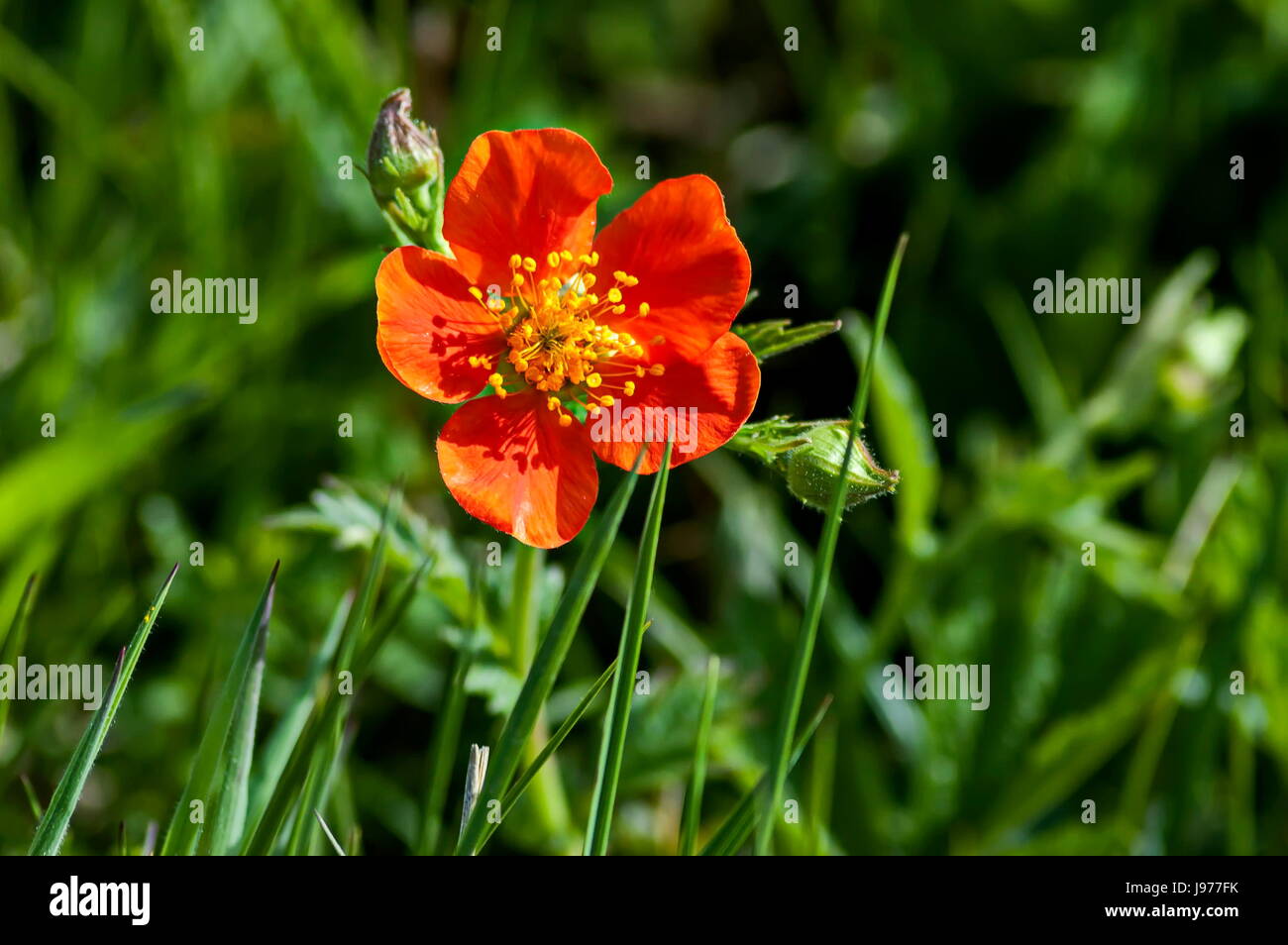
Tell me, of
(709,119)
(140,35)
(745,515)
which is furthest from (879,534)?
(140,35)

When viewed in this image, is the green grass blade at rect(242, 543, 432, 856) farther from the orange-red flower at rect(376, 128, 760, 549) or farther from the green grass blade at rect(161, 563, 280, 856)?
the orange-red flower at rect(376, 128, 760, 549)

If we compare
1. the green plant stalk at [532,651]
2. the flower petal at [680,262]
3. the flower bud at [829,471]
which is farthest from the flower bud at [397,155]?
the flower bud at [829,471]

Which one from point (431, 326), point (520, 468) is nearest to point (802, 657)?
point (520, 468)

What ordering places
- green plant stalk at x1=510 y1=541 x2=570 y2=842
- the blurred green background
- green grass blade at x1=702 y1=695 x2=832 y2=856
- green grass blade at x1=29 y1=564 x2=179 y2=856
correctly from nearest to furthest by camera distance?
1. green grass blade at x1=29 y1=564 x2=179 y2=856
2. green grass blade at x1=702 y1=695 x2=832 y2=856
3. green plant stalk at x1=510 y1=541 x2=570 y2=842
4. the blurred green background

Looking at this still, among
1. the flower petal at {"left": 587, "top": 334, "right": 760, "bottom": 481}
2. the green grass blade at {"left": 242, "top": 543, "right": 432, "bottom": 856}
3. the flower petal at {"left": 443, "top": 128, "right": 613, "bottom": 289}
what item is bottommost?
the green grass blade at {"left": 242, "top": 543, "right": 432, "bottom": 856}

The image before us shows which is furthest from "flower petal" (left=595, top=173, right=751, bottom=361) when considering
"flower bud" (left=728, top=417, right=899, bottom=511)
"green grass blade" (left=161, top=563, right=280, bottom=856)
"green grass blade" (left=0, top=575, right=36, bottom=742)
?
"green grass blade" (left=0, top=575, right=36, bottom=742)

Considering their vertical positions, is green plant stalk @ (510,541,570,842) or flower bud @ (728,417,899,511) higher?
flower bud @ (728,417,899,511)
